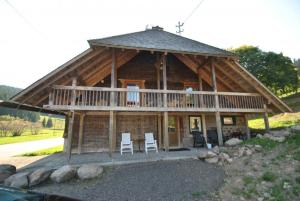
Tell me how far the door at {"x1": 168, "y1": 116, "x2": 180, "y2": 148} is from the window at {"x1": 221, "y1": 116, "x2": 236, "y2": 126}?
3534 mm

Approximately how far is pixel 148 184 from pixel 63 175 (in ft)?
8.89

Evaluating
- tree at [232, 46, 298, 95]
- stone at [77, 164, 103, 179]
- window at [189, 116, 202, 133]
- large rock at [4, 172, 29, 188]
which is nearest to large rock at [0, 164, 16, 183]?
large rock at [4, 172, 29, 188]

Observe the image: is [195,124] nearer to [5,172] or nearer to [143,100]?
[143,100]

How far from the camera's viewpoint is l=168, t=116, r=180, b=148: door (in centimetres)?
1052

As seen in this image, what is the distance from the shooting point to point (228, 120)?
11766 millimetres

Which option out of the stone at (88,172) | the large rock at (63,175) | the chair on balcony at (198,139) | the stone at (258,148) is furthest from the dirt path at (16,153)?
the stone at (258,148)

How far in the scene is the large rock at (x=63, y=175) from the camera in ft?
16.6

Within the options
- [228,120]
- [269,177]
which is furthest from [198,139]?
[269,177]

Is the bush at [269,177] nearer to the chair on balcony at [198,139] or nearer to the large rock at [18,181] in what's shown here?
the chair on balcony at [198,139]

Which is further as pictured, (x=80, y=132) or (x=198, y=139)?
(x=198, y=139)

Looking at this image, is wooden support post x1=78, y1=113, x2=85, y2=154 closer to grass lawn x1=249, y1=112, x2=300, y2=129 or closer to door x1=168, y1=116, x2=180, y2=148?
door x1=168, y1=116, x2=180, y2=148

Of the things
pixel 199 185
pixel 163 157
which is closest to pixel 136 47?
pixel 163 157

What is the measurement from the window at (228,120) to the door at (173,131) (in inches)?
139

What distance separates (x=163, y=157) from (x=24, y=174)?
16.0ft
